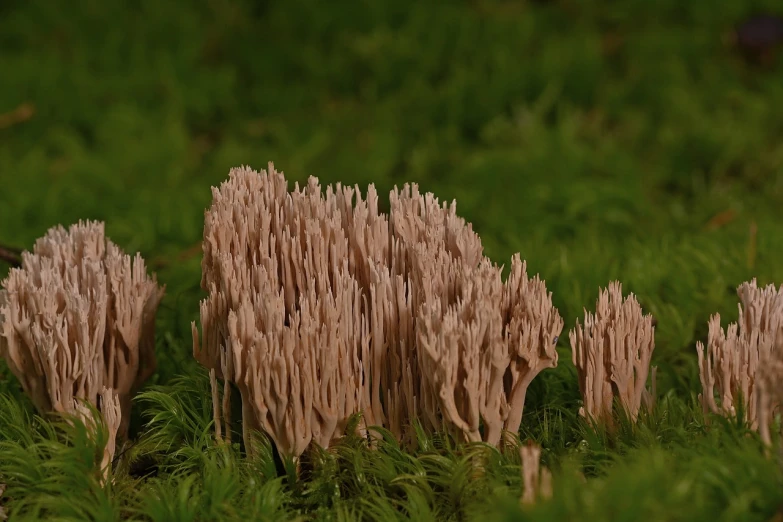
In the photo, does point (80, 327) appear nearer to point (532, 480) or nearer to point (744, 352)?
point (532, 480)

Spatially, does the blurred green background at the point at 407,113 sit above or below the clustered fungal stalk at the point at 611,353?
above

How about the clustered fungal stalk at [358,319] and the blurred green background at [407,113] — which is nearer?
the clustered fungal stalk at [358,319]

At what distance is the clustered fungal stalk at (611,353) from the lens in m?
2.84

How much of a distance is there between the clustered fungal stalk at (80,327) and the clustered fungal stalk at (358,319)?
1.11 feet

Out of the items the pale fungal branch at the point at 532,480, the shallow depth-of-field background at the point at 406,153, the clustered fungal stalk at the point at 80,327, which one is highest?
the shallow depth-of-field background at the point at 406,153

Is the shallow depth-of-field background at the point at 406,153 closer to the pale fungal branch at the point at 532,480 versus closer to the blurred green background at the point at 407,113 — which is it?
the blurred green background at the point at 407,113

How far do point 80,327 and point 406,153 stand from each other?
12.4 ft

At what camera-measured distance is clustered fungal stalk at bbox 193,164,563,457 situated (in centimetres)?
266

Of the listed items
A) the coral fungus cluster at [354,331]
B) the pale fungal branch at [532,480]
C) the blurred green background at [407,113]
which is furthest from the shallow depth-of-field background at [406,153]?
the pale fungal branch at [532,480]

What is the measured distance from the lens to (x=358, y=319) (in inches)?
111

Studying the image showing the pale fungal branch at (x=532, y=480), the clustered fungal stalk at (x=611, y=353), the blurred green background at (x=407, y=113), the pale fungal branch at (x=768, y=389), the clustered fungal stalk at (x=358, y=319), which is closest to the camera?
the pale fungal branch at (x=532, y=480)

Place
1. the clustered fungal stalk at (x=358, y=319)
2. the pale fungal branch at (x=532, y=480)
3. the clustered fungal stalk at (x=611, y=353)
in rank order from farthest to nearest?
the clustered fungal stalk at (x=611, y=353), the clustered fungal stalk at (x=358, y=319), the pale fungal branch at (x=532, y=480)

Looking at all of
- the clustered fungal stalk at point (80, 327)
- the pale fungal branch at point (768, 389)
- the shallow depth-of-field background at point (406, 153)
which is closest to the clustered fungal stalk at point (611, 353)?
the shallow depth-of-field background at point (406, 153)

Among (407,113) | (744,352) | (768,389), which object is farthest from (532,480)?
(407,113)
